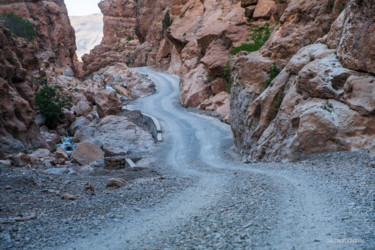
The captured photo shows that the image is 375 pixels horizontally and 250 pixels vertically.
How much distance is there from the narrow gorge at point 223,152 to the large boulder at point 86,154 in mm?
86

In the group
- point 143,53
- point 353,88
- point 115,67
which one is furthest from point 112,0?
point 353,88

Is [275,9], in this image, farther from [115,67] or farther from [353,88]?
[115,67]

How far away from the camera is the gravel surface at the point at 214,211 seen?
4.89 m

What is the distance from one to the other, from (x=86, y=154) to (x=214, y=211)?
14795 mm

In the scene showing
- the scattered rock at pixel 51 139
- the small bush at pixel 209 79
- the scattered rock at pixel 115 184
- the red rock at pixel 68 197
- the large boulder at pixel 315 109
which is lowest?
the scattered rock at pixel 51 139

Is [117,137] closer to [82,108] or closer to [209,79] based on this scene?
[82,108]

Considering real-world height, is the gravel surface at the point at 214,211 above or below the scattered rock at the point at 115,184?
above

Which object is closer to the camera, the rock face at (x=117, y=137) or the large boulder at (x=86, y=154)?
the large boulder at (x=86, y=154)

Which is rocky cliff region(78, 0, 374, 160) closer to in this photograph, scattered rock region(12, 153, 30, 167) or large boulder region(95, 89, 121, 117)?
large boulder region(95, 89, 121, 117)

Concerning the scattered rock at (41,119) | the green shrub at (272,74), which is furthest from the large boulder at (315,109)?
the scattered rock at (41,119)

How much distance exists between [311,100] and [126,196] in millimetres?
8068

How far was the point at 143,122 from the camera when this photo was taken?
31.2 m

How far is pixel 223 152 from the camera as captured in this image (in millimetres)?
20422

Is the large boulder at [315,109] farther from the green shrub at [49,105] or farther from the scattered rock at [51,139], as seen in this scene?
the green shrub at [49,105]
